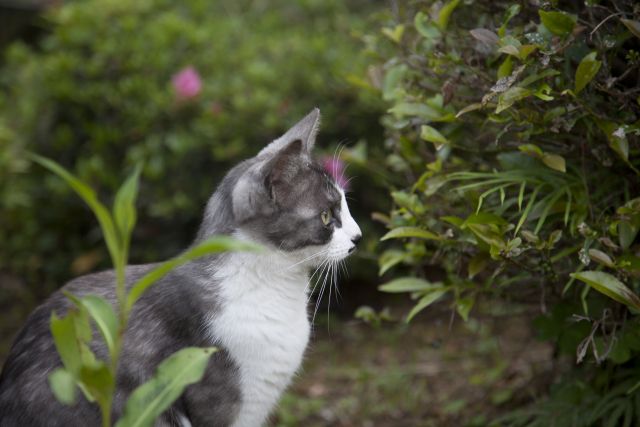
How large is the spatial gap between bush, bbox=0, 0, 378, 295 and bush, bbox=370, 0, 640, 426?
158cm

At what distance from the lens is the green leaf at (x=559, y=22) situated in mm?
2068

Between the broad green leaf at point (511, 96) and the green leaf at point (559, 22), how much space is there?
0.58ft

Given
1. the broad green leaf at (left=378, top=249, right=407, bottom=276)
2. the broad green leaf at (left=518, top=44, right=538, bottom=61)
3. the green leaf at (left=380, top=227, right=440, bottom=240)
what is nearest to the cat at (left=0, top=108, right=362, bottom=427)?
the green leaf at (left=380, top=227, right=440, bottom=240)

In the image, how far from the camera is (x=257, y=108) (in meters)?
4.32

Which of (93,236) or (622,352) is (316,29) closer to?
(93,236)

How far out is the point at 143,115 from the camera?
14.4ft

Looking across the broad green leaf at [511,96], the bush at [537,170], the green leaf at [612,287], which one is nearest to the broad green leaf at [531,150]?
the bush at [537,170]

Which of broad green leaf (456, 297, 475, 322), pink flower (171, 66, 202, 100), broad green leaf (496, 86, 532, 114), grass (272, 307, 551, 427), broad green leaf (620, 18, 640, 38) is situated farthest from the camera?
pink flower (171, 66, 202, 100)

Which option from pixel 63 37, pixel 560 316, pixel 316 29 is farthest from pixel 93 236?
pixel 560 316

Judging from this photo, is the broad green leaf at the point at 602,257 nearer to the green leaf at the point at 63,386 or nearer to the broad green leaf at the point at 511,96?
the broad green leaf at the point at 511,96

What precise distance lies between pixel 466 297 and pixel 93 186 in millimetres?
2526

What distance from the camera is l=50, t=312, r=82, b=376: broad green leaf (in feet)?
5.41

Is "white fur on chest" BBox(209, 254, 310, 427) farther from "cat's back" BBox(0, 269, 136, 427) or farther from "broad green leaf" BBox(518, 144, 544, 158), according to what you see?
"broad green leaf" BBox(518, 144, 544, 158)

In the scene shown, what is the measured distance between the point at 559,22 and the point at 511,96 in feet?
0.76
